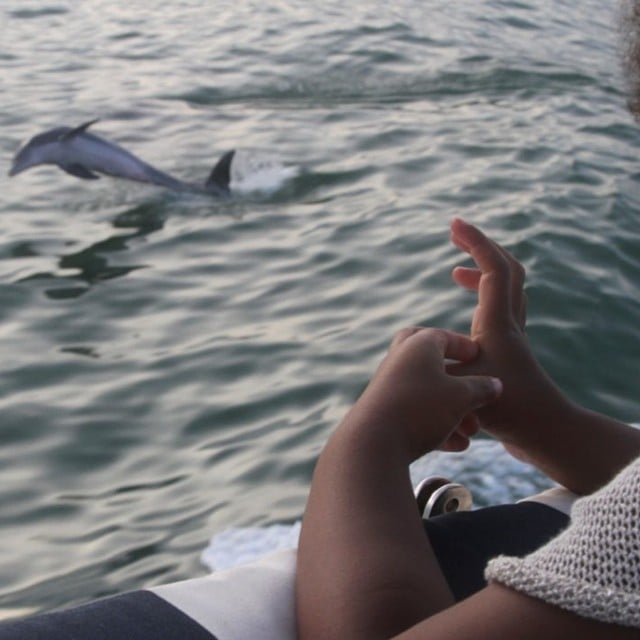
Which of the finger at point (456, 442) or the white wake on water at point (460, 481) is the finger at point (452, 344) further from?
the white wake on water at point (460, 481)

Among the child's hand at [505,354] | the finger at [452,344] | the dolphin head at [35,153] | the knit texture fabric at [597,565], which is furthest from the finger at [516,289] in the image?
the dolphin head at [35,153]

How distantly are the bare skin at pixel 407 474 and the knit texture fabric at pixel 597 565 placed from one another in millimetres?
21

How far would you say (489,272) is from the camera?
6.93 ft

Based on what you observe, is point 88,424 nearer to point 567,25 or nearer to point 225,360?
point 225,360

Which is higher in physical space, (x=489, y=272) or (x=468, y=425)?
(x=489, y=272)

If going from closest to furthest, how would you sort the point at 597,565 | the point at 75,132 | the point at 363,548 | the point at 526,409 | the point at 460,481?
the point at 597,565 → the point at 363,548 → the point at 526,409 → the point at 460,481 → the point at 75,132

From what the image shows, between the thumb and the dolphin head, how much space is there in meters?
4.88

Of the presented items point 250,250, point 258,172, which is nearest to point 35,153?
point 258,172

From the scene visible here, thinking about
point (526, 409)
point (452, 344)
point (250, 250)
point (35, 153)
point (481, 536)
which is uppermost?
point (452, 344)

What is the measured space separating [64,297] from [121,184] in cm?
169

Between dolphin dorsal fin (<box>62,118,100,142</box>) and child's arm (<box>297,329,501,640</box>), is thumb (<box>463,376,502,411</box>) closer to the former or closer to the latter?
child's arm (<box>297,329,501,640</box>)

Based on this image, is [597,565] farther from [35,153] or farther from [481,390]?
[35,153]

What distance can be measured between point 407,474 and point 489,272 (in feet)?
1.58

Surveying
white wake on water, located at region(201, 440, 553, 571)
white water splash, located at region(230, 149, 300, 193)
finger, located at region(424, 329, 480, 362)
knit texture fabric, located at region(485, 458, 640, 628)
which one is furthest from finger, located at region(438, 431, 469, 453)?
white water splash, located at region(230, 149, 300, 193)
